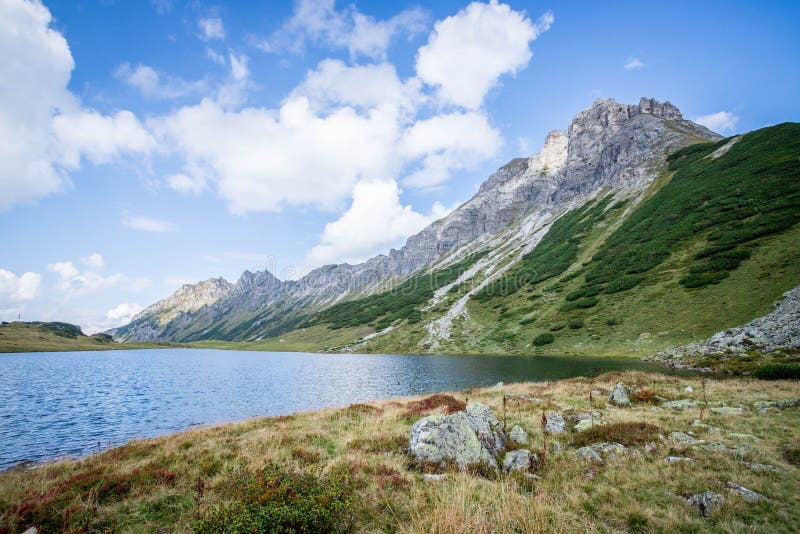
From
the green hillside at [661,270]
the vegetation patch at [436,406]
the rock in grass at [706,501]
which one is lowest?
the vegetation patch at [436,406]

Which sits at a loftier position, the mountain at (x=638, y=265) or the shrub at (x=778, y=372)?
the mountain at (x=638, y=265)

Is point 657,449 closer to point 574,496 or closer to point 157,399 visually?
point 574,496

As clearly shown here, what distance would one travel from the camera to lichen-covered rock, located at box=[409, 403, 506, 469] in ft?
40.0

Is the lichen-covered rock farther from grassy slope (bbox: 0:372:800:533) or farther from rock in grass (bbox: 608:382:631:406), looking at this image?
rock in grass (bbox: 608:382:631:406)

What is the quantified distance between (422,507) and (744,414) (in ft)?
64.1

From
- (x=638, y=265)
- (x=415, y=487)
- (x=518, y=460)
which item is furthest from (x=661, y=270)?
(x=415, y=487)

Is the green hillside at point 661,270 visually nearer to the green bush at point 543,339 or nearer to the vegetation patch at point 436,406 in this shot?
the green bush at point 543,339

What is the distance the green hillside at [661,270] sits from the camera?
5753cm

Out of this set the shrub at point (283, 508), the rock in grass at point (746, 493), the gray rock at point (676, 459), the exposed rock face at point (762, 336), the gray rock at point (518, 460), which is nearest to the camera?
the shrub at point (283, 508)

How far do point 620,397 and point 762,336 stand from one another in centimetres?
3475

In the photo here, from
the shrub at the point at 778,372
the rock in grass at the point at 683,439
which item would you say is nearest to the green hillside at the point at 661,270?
the shrub at the point at 778,372

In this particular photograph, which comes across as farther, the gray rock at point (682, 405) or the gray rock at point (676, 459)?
the gray rock at point (682, 405)

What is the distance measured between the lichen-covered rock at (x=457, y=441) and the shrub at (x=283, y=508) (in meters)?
4.14

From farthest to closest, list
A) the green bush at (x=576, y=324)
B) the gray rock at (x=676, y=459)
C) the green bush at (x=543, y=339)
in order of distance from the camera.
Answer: the green bush at (x=543, y=339), the green bush at (x=576, y=324), the gray rock at (x=676, y=459)
